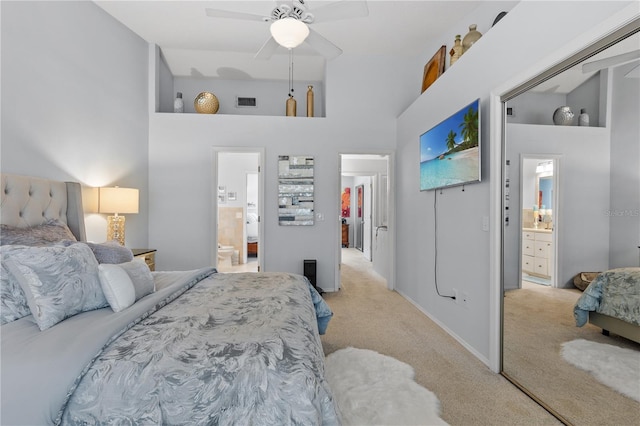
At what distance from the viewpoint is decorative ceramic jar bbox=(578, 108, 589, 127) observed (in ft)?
5.08

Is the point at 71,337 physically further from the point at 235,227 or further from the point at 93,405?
the point at 235,227

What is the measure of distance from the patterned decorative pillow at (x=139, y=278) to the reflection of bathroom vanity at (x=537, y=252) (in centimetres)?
233

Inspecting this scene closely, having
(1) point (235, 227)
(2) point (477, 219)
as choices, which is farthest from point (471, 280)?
(1) point (235, 227)

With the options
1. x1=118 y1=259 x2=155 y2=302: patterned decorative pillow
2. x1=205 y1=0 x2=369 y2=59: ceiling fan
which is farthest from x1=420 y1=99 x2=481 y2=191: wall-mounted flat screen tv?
x1=118 y1=259 x2=155 y2=302: patterned decorative pillow

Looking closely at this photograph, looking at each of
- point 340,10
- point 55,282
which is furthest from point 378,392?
point 340,10

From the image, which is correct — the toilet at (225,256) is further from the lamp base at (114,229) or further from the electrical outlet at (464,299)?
the electrical outlet at (464,299)

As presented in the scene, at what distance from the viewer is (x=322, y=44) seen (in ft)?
8.91

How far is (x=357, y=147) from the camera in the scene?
14.4 feet

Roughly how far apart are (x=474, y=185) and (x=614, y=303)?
123 centimetres

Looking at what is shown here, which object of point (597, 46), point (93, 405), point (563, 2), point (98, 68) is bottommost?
point (93, 405)

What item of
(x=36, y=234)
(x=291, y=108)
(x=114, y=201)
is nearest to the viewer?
(x=36, y=234)

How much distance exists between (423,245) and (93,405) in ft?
10.3

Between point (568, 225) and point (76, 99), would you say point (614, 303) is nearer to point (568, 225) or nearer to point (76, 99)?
point (568, 225)

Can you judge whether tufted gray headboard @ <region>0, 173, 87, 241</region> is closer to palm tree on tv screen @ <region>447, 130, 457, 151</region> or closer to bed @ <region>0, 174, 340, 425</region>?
bed @ <region>0, 174, 340, 425</region>
